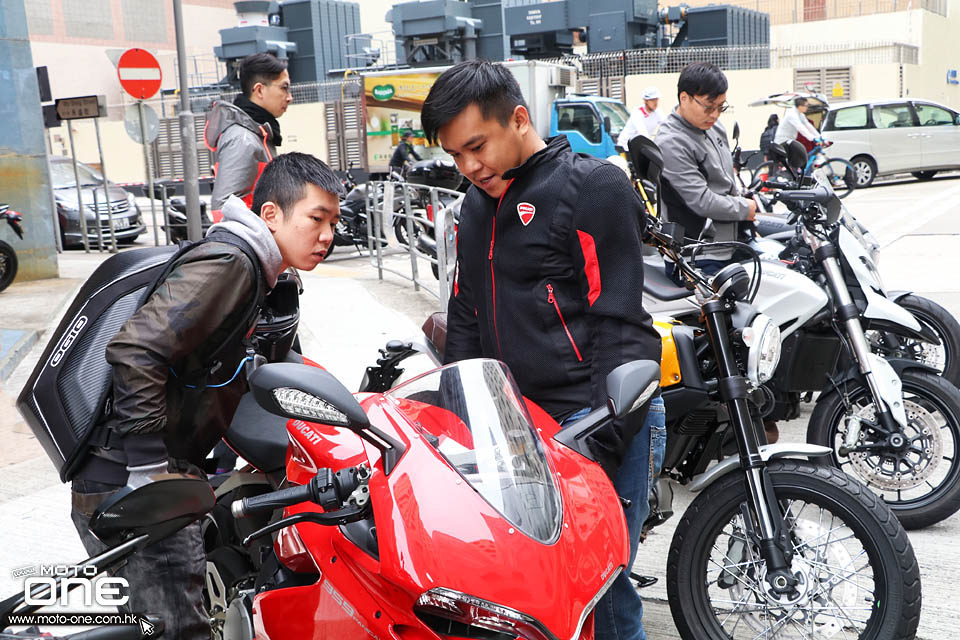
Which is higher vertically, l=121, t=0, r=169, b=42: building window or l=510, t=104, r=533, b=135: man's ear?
l=121, t=0, r=169, b=42: building window

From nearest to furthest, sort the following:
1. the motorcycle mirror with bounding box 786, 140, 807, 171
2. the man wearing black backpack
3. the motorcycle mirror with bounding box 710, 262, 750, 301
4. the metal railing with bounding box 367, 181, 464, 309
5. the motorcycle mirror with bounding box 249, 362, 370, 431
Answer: the motorcycle mirror with bounding box 249, 362, 370, 431, the man wearing black backpack, the motorcycle mirror with bounding box 710, 262, 750, 301, the motorcycle mirror with bounding box 786, 140, 807, 171, the metal railing with bounding box 367, 181, 464, 309

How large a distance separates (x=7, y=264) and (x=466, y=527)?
1003cm

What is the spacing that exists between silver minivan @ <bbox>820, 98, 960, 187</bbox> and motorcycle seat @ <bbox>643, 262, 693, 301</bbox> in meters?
17.0

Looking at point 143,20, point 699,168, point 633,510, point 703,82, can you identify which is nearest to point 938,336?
point 699,168

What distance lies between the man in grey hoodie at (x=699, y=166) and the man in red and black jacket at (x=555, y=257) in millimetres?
2644

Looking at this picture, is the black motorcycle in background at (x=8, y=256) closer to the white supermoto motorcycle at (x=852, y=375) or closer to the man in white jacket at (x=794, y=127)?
the white supermoto motorcycle at (x=852, y=375)

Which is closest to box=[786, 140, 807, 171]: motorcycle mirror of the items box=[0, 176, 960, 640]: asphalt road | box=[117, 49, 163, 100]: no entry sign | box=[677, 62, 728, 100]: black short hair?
box=[677, 62, 728, 100]: black short hair

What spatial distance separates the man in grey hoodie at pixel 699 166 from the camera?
516cm

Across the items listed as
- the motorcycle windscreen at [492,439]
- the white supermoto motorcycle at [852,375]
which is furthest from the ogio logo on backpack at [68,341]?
the white supermoto motorcycle at [852,375]

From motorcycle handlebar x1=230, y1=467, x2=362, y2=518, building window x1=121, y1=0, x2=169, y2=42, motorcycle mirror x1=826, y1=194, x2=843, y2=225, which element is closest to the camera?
motorcycle handlebar x1=230, y1=467, x2=362, y2=518

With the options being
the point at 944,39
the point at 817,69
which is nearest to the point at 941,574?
the point at 817,69

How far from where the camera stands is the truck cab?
20.3 m

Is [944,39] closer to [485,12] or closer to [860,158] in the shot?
[485,12]

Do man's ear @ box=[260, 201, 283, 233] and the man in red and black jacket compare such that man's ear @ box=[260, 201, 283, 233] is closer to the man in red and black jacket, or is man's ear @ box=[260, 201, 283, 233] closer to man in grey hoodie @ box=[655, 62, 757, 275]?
the man in red and black jacket
